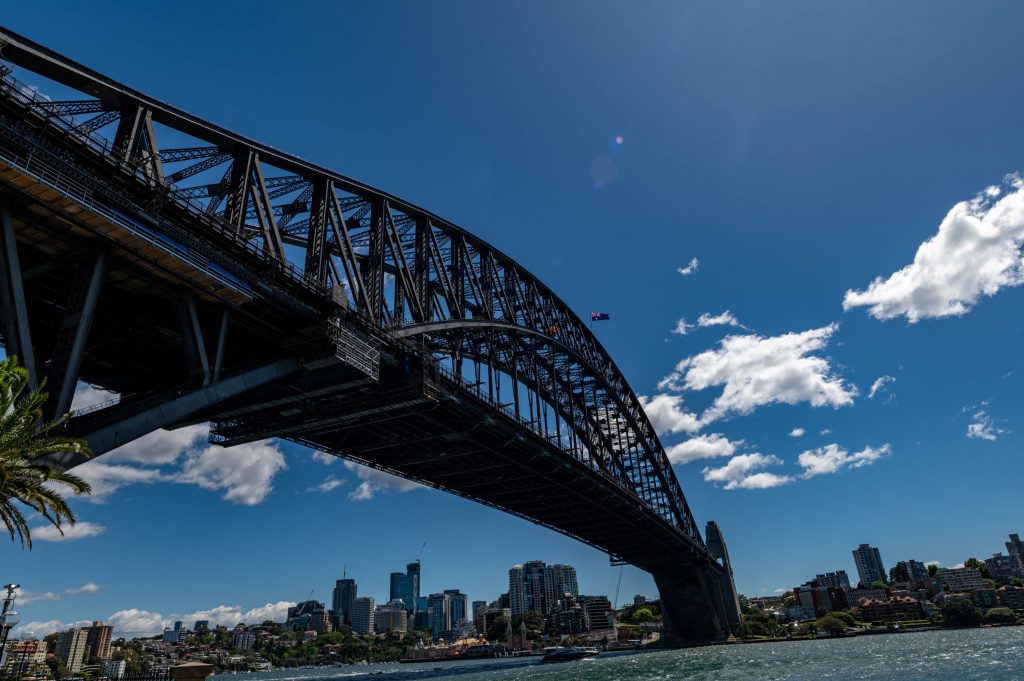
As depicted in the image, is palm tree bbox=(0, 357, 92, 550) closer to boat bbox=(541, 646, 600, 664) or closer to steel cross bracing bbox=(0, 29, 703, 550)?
steel cross bracing bbox=(0, 29, 703, 550)

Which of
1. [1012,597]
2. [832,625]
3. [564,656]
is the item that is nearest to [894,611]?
[1012,597]

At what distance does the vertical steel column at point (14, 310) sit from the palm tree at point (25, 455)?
3.19 feet

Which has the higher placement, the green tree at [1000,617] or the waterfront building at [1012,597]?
the waterfront building at [1012,597]

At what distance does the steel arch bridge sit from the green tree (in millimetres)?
116972

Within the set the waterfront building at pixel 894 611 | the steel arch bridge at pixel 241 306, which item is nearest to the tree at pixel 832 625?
the waterfront building at pixel 894 611

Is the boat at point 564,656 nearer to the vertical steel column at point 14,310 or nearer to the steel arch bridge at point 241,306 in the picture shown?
the steel arch bridge at point 241,306

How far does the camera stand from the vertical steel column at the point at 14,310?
675 inches

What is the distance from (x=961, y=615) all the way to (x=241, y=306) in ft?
534

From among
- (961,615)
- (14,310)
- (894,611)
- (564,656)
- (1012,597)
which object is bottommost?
(564,656)

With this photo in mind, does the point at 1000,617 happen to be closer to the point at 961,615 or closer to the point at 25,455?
the point at 961,615

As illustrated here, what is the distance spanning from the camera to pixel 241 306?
27.8 metres

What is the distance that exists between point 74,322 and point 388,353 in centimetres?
1985

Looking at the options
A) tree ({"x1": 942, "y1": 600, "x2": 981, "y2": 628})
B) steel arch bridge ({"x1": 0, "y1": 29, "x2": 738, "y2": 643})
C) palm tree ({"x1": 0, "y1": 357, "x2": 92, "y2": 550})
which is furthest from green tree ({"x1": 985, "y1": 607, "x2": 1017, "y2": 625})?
palm tree ({"x1": 0, "y1": 357, "x2": 92, "y2": 550})

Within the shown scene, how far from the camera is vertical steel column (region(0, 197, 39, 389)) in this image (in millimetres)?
17141
